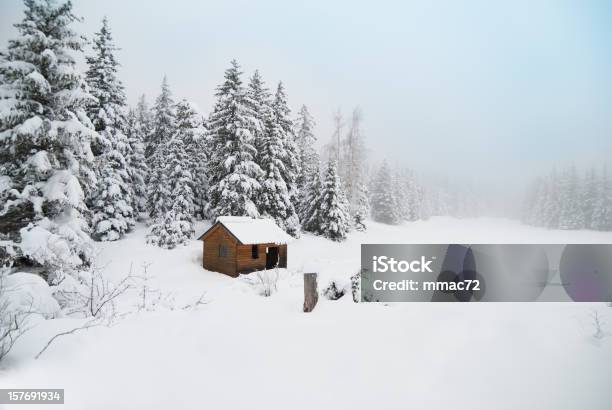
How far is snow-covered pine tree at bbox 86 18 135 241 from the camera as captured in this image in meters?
23.3

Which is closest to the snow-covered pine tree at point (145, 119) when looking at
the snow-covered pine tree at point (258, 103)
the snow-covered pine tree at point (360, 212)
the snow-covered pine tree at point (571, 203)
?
the snow-covered pine tree at point (258, 103)

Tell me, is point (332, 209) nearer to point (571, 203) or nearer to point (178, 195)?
point (178, 195)

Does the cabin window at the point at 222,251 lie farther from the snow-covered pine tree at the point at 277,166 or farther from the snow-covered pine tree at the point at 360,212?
the snow-covered pine tree at the point at 360,212

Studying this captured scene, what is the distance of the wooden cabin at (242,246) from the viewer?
20625 millimetres

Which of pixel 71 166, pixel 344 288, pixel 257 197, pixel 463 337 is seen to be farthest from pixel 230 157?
pixel 463 337

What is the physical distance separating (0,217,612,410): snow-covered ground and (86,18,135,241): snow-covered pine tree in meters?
21.4

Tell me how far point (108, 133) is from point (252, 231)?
12.8m

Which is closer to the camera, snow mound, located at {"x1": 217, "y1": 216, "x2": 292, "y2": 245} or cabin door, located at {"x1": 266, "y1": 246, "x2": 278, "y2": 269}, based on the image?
snow mound, located at {"x1": 217, "y1": 216, "x2": 292, "y2": 245}

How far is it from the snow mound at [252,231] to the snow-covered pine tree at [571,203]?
1504 centimetres

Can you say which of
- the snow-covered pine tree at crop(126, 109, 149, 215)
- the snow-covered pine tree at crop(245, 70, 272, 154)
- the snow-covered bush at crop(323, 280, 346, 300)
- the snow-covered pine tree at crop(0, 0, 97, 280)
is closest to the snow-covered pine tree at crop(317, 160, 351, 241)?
the snow-covered pine tree at crop(245, 70, 272, 154)

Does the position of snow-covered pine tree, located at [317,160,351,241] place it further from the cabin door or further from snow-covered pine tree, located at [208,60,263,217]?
the cabin door

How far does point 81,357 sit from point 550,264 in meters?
8.90

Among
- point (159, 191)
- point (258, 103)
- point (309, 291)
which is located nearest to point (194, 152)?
point (159, 191)

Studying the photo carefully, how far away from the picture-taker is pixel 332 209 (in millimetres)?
31812
